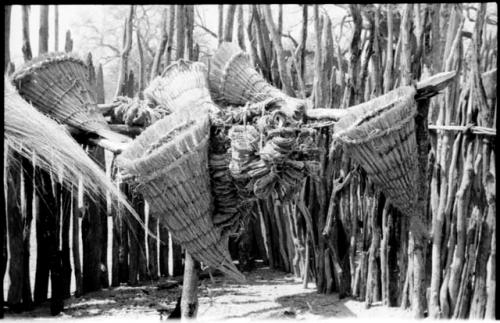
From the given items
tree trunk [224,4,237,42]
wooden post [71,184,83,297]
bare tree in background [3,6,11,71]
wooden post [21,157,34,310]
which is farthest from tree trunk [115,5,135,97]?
wooden post [21,157,34,310]

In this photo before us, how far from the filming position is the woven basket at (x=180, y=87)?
262 centimetres

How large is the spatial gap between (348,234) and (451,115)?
117 centimetres

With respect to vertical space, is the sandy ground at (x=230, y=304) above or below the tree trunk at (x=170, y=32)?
below

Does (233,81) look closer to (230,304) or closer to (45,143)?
(45,143)

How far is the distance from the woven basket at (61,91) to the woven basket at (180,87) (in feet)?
0.86

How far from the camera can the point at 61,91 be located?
9.87 ft

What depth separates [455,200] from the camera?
11.0 ft

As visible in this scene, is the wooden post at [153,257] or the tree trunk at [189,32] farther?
the wooden post at [153,257]

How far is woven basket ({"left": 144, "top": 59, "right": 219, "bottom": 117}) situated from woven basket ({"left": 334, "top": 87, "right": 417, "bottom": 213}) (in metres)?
0.68

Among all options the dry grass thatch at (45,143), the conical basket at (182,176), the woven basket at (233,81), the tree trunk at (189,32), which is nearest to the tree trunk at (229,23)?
the tree trunk at (189,32)

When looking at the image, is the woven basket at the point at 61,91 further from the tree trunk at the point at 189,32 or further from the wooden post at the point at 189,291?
the tree trunk at the point at 189,32

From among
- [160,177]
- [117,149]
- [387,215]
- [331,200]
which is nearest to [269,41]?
[331,200]

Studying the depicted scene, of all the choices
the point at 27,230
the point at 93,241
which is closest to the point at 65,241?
the point at 27,230

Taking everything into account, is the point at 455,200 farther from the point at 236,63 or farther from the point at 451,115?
the point at 236,63
